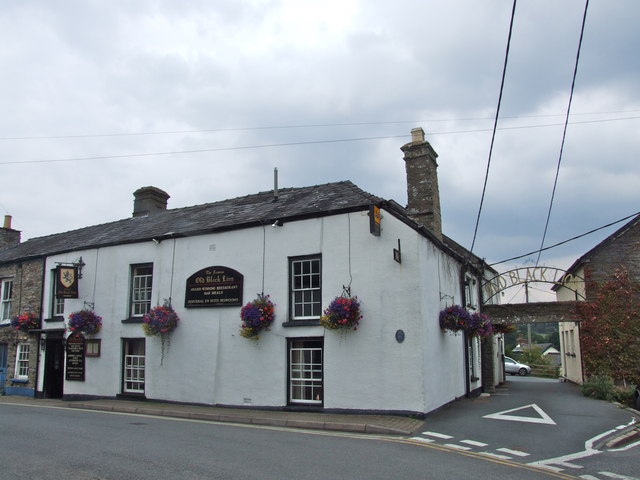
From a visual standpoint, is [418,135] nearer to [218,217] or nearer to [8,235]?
[218,217]

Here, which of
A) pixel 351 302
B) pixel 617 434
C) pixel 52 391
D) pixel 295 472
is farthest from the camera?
pixel 52 391

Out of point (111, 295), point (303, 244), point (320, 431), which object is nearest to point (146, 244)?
point (111, 295)

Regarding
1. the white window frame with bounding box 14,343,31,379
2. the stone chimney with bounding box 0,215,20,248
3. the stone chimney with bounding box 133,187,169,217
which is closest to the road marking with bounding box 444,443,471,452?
the stone chimney with bounding box 133,187,169,217

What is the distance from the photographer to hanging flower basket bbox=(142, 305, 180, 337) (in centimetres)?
1525

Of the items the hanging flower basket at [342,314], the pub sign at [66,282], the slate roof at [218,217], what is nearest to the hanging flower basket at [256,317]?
the hanging flower basket at [342,314]

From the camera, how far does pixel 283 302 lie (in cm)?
1404

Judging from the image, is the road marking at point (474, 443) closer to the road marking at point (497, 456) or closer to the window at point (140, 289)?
the road marking at point (497, 456)

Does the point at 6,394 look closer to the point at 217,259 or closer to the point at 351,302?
the point at 217,259

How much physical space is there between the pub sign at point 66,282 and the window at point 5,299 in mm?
5983

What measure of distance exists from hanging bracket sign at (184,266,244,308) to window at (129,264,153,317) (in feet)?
6.82

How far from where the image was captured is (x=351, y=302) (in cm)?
1266

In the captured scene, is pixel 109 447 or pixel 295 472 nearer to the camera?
pixel 295 472

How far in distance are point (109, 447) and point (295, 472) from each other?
346 centimetres

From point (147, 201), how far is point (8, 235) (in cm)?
1065
